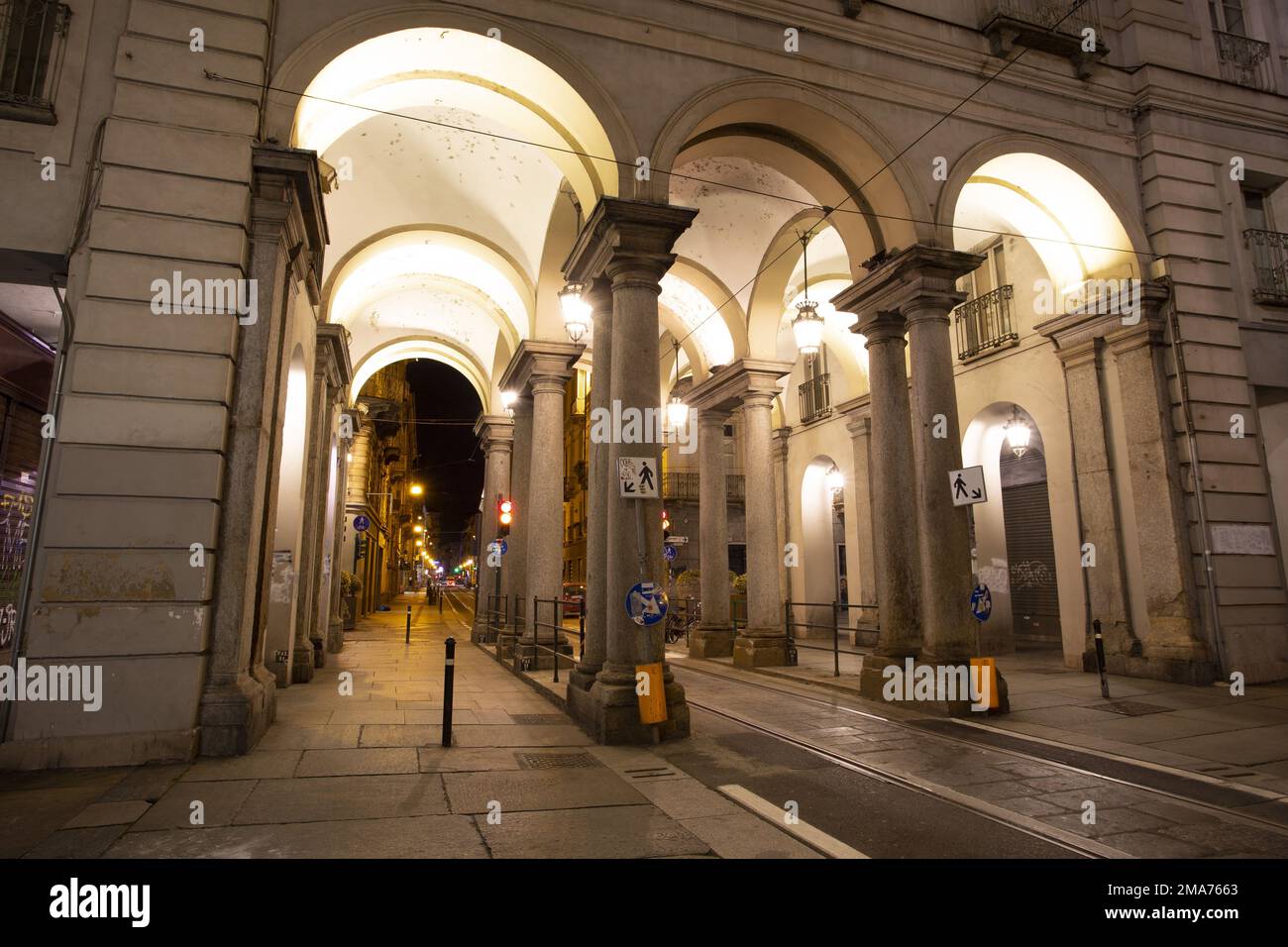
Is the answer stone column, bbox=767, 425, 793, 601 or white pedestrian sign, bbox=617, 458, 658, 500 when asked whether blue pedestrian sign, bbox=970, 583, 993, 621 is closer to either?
white pedestrian sign, bbox=617, 458, 658, 500

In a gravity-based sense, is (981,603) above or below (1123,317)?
below

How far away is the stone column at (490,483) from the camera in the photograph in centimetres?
1784

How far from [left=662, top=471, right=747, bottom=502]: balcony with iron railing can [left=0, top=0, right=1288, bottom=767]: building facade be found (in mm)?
12611

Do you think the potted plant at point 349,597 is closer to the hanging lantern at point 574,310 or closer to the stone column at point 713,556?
the stone column at point 713,556

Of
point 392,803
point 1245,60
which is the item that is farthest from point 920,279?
point 1245,60

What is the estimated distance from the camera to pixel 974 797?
521 centimetres

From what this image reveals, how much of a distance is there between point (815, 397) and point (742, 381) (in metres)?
6.83

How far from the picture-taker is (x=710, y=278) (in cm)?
1409

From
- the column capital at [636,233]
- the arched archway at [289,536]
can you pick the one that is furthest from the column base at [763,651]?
the arched archway at [289,536]

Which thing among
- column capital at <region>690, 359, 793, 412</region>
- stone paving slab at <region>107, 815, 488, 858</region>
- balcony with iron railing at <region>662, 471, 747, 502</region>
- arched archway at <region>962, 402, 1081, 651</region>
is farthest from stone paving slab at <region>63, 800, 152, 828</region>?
balcony with iron railing at <region>662, 471, 747, 502</region>

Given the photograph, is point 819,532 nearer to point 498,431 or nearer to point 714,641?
point 714,641
